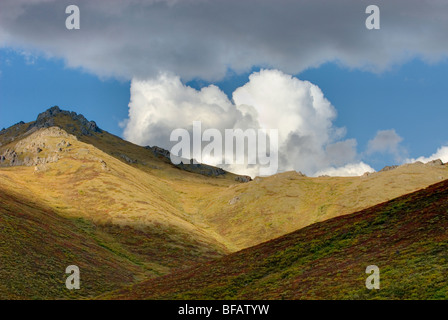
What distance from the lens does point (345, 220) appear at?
66.1 meters

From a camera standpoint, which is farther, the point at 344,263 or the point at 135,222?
the point at 135,222

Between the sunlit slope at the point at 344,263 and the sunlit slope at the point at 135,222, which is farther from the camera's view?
the sunlit slope at the point at 135,222

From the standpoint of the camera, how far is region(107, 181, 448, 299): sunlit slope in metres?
38.2

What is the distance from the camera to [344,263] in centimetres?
4725

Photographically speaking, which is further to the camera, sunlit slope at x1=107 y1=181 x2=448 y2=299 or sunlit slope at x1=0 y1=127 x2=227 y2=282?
sunlit slope at x1=0 y1=127 x2=227 y2=282

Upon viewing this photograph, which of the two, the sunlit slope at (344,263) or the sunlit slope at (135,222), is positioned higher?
the sunlit slope at (135,222)

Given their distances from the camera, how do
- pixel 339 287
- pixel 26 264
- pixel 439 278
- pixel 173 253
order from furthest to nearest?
pixel 173 253 < pixel 26 264 < pixel 339 287 < pixel 439 278

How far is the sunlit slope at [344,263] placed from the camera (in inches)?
1506

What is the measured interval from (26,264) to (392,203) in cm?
6341

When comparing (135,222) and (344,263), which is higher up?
(135,222)
